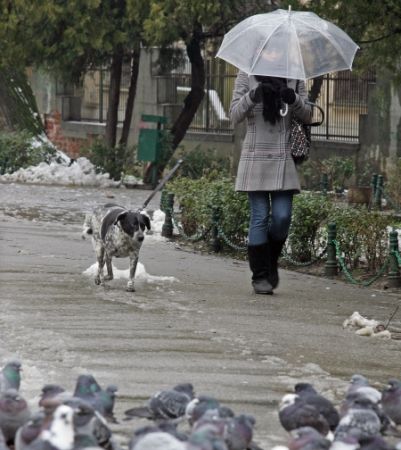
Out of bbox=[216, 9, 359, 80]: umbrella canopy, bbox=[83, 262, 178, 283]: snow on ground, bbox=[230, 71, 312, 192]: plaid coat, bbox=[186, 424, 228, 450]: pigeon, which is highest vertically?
bbox=[216, 9, 359, 80]: umbrella canopy

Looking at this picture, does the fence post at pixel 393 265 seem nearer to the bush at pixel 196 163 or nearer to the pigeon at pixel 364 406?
the pigeon at pixel 364 406

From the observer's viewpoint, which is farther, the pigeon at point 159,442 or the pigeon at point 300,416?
the pigeon at point 300,416

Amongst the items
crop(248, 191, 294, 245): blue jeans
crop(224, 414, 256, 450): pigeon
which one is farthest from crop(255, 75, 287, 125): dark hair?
crop(224, 414, 256, 450): pigeon

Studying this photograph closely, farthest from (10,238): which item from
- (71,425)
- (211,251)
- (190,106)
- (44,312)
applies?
(190,106)

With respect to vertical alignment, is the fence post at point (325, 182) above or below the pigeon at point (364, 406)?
below

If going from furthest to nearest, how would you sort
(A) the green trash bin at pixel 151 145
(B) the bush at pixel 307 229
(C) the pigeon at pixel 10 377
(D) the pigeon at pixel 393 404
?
(A) the green trash bin at pixel 151 145, (B) the bush at pixel 307 229, (D) the pigeon at pixel 393 404, (C) the pigeon at pixel 10 377

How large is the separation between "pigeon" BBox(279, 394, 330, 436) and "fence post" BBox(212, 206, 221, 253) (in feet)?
27.0

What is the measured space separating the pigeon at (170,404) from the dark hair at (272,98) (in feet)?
15.2

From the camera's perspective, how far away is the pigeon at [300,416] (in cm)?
613

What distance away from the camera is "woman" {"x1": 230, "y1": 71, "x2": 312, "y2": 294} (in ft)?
35.8

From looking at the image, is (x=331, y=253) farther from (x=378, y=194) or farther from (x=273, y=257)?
(x=378, y=194)

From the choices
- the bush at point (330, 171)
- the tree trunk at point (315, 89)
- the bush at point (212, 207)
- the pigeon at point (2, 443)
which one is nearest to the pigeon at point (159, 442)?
the pigeon at point (2, 443)

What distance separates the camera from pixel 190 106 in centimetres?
2698

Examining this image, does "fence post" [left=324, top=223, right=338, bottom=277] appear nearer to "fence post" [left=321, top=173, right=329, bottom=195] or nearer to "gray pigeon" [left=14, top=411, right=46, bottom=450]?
"gray pigeon" [left=14, top=411, right=46, bottom=450]
